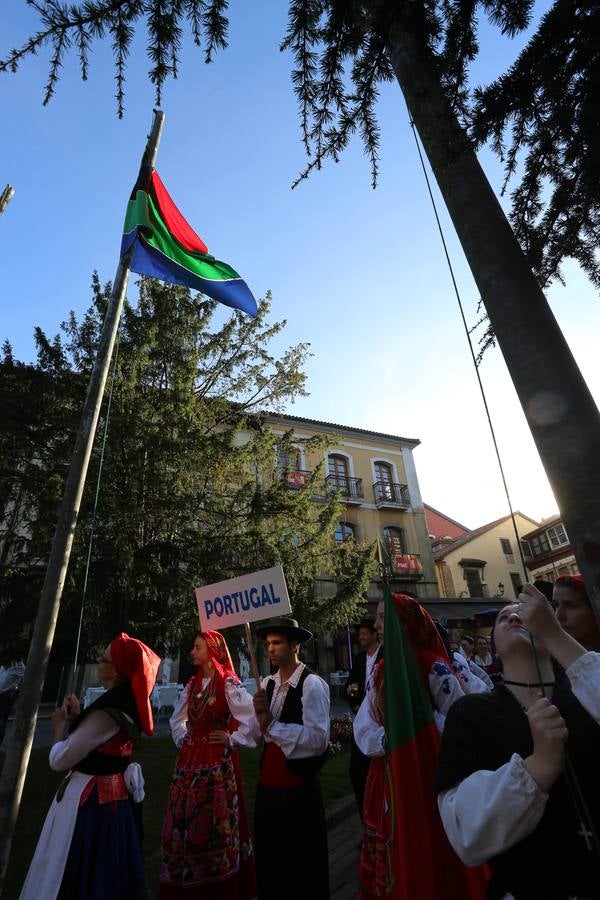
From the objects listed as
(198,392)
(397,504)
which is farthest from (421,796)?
(397,504)

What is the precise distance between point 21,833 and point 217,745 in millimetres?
3074

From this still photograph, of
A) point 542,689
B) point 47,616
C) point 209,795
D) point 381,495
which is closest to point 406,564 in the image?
point 381,495

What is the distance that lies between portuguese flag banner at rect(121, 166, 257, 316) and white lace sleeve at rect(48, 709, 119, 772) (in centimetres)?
511

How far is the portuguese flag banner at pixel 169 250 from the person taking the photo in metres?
6.09

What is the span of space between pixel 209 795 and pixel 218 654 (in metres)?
1.09

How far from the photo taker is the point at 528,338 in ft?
4.69

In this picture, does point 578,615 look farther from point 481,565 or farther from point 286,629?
point 481,565

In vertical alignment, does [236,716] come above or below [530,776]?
above

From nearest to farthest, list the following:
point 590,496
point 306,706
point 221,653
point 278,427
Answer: point 590,496, point 306,706, point 221,653, point 278,427

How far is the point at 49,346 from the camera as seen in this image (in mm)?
9344

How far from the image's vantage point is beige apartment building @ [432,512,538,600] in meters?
29.8

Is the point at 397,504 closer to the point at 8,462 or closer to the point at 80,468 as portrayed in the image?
the point at 8,462

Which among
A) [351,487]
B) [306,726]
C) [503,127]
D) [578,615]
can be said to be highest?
[351,487]

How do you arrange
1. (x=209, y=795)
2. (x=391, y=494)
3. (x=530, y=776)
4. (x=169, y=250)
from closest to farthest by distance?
(x=530, y=776) < (x=209, y=795) < (x=169, y=250) < (x=391, y=494)
